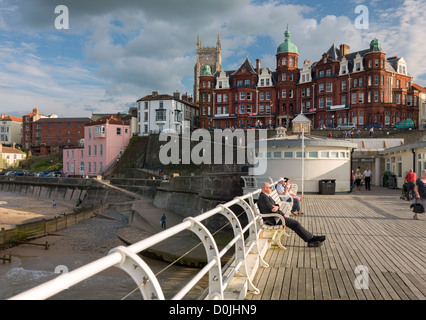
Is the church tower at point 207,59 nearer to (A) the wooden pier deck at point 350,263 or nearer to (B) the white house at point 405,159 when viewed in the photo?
(B) the white house at point 405,159

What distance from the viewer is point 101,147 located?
61.6m

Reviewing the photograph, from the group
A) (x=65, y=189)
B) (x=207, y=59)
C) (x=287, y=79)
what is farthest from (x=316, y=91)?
(x=207, y=59)

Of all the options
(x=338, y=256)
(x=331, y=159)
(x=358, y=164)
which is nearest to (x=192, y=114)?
(x=358, y=164)

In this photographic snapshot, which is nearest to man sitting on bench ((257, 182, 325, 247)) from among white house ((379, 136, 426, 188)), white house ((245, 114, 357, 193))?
white house ((245, 114, 357, 193))

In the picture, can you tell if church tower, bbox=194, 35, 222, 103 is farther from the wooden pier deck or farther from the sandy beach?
the wooden pier deck

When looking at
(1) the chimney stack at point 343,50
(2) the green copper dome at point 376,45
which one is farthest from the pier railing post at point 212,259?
(1) the chimney stack at point 343,50

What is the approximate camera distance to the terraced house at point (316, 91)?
54969mm

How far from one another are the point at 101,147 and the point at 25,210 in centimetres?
2110

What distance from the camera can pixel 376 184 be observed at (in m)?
33.1

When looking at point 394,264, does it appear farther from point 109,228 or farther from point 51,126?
point 51,126

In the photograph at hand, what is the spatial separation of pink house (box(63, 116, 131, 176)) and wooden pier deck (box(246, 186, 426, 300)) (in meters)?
54.7

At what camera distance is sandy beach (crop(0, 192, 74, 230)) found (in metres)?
36.0

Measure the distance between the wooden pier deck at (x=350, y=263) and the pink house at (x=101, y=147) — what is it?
179 ft

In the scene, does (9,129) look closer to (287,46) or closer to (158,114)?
(158,114)
